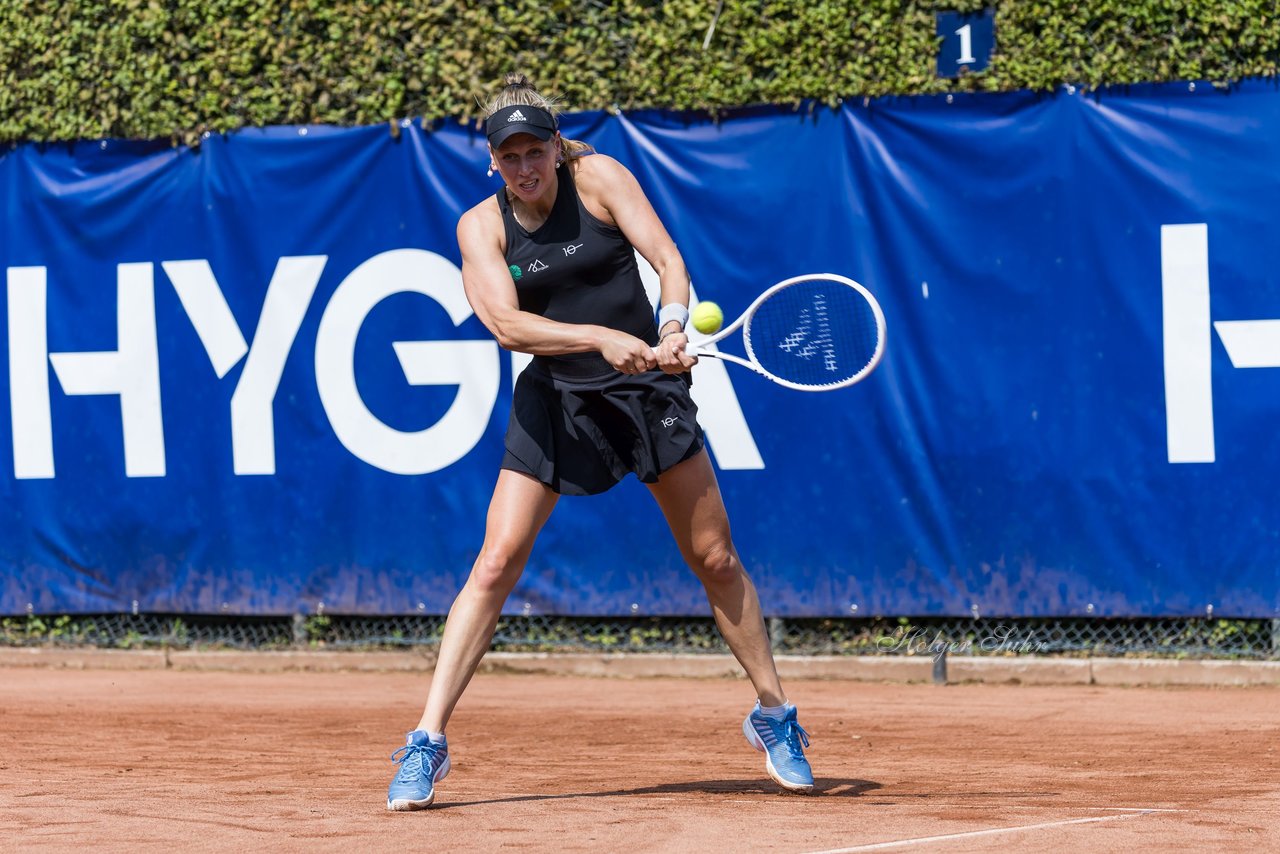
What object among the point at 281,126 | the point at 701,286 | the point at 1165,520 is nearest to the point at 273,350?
the point at 281,126

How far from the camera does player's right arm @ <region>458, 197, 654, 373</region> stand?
3934 millimetres

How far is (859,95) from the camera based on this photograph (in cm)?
684

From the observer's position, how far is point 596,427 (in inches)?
167

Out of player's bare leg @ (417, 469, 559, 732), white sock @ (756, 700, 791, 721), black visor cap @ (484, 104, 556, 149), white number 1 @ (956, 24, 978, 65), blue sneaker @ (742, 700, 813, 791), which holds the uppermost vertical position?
white number 1 @ (956, 24, 978, 65)

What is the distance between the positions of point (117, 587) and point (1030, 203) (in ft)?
14.2

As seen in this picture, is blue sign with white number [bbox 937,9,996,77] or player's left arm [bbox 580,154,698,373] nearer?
player's left arm [bbox 580,154,698,373]

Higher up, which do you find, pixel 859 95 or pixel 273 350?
pixel 859 95

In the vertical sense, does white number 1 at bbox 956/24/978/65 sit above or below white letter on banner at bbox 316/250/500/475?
above

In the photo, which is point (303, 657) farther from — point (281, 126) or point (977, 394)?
point (977, 394)

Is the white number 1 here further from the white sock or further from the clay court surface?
the white sock

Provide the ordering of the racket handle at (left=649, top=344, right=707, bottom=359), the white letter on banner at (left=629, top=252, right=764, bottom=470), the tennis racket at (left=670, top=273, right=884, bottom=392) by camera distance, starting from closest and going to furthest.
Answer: the racket handle at (left=649, top=344, right=707, bottom=359) → the tennis racket at (left=670, top=273, right=884, bottom=392) → the white letter on banner at (left=629, top=252, right=764, bottom=470)

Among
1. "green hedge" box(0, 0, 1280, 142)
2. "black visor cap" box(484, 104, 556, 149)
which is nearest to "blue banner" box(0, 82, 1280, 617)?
"green hedge" box(0, 0, 1280, 142)

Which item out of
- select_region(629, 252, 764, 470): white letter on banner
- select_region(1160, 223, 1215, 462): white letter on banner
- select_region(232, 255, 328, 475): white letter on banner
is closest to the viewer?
select_region(1160, 223, 1215, 462): white letter on banner

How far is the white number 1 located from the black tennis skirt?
305 centimetres
